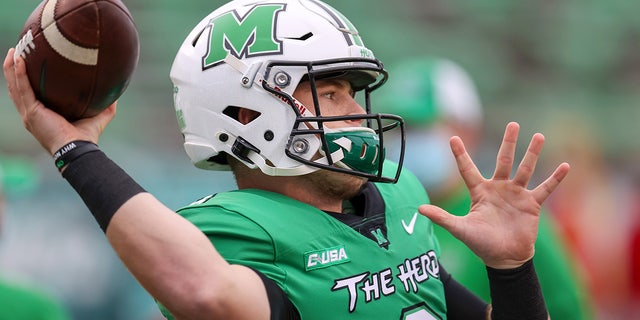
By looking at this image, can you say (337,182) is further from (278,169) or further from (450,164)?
(450,164)

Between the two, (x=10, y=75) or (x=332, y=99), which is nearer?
(x=10, y=75)

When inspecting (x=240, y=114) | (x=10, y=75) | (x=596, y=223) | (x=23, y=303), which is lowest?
(x=596, y=223)

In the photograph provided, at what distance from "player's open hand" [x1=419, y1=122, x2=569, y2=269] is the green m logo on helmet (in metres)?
0.47

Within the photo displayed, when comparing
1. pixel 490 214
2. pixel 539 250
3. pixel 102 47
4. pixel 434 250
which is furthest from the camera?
pixel 539 250

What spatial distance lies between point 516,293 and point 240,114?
2.42 feet

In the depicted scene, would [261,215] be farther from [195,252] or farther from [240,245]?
[195,252]

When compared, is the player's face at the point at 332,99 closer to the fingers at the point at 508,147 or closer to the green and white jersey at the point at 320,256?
the green and white jersey at the point at 320,256

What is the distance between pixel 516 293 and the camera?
2.28 metres

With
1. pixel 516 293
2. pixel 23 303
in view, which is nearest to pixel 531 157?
pixel 516 293

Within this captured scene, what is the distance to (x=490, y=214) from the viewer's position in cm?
226

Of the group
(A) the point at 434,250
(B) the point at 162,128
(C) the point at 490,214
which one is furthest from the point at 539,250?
(B) the point at 162,128

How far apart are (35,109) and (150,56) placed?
22.0 feet

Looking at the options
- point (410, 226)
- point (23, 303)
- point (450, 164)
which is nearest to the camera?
point (410, 226)

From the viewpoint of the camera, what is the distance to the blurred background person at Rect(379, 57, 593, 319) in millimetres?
3447
